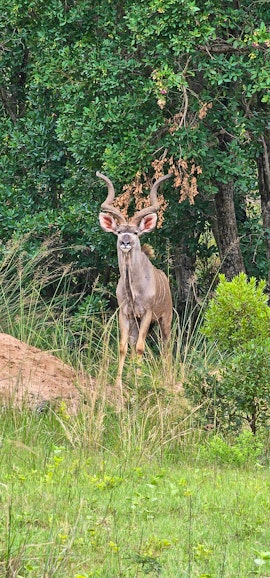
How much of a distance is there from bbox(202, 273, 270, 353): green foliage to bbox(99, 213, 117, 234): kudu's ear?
157 inches

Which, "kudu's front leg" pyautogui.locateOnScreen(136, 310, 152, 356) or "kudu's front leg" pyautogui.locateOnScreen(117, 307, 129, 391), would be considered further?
"kudu's front leg" pyautogui.locateOnScreen(136, 310, 152, 356)

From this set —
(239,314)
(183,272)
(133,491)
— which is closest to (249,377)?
(239,314)

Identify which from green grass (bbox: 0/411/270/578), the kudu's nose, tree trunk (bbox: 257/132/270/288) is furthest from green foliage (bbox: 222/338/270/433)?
tree trunk (bbox: 257/132/270/288)

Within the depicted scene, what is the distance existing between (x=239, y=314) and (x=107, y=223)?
425cm

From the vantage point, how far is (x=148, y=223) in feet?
42.7

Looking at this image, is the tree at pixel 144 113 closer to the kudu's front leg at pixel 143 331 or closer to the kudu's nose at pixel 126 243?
the kudu's nose at pixel 126 243

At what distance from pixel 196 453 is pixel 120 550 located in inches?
111

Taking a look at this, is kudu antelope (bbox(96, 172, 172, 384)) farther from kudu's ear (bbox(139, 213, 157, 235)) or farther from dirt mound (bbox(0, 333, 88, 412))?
dirt mound (bbox(0, 333, 88, 412))

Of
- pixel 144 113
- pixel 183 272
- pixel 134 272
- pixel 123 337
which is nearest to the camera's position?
pixel 123 337

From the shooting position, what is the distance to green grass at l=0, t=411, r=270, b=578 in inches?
219

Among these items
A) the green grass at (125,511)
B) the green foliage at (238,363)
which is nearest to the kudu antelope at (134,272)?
the green foliage at (238,363)

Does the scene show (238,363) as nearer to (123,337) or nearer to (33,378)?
(33,378)

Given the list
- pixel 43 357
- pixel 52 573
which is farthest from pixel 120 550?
pixel 43 357

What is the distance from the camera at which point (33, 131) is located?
599 inches
